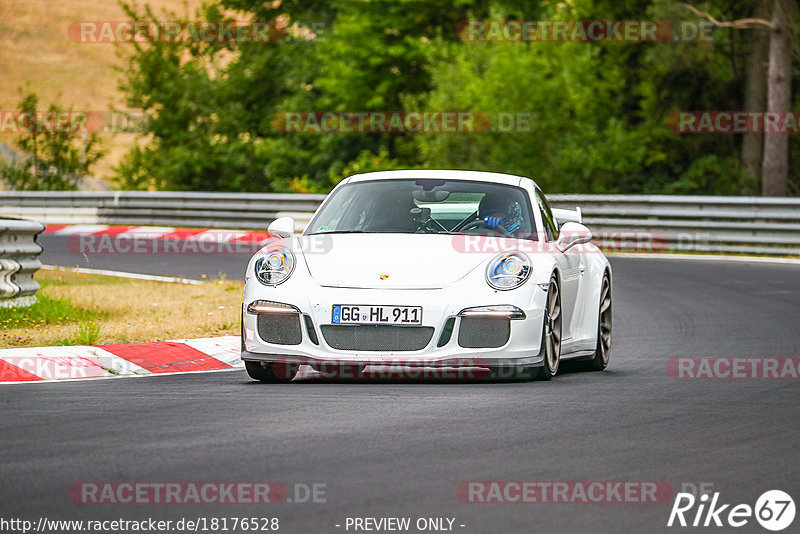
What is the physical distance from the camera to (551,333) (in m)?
9.08

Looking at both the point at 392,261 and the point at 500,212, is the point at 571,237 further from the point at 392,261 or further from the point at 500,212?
the point at 392,261

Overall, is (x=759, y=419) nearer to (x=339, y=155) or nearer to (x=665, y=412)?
(x=665, y=412)

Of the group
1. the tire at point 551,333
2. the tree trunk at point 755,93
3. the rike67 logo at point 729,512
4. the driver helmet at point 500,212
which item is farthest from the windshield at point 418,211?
the tree trunk at point 755,93

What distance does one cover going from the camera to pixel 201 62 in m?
48.2

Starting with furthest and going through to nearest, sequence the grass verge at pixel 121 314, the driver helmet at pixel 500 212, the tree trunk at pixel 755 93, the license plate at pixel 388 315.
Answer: the tree trunk at pixel 755 93 → the grass verge at pixel 121 314 → the driver helmet at pixel 500 212 → the license plate at pixel 388 315

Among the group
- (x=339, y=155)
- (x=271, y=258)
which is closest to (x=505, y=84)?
(x=339, y=155)

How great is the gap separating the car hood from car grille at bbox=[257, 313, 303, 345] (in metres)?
0.29

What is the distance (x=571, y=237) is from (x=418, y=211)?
40.9 inches

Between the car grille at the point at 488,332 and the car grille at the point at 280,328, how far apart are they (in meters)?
1.02

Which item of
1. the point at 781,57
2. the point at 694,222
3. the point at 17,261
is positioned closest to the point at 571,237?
the point at 17,261

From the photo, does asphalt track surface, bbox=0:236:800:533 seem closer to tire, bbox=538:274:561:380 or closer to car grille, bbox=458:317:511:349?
tire, bbox=538:274:561:380

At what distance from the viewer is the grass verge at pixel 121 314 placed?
11195mm

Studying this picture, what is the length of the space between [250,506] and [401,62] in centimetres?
3813

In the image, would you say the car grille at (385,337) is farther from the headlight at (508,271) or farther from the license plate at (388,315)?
the headlight at (508,271)
